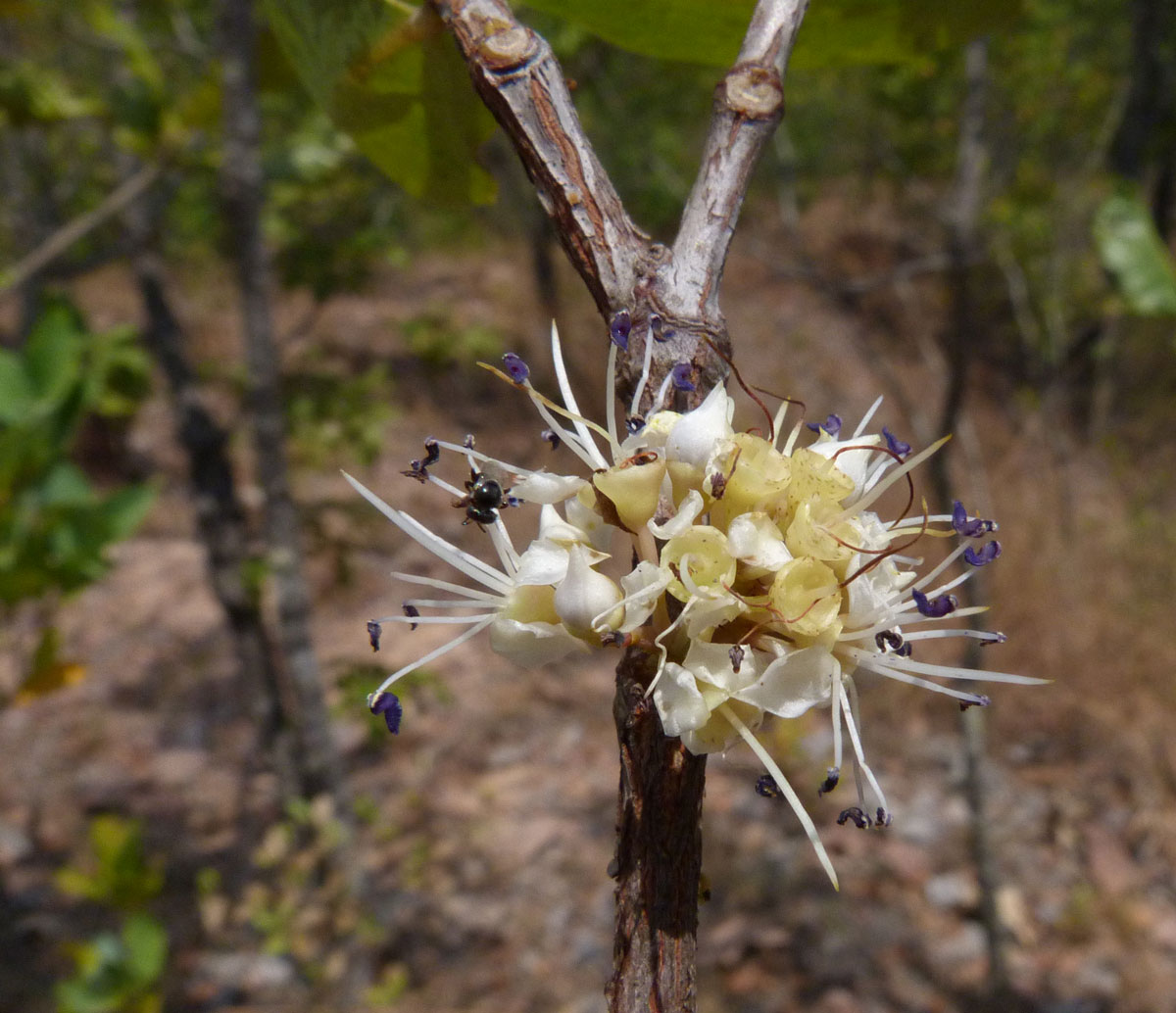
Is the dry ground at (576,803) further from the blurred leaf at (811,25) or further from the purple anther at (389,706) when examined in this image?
the purple anther at (389,706)

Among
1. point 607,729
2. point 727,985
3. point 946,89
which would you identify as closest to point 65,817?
point 607,729

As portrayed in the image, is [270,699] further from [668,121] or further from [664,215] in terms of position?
[668,121]

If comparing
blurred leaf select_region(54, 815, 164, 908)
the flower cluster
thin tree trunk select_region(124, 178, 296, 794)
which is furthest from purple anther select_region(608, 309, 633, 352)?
blurred leaf select_region(54, 815, 164, 908)

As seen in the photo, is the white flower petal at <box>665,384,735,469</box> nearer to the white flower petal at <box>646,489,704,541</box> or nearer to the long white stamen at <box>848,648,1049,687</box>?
the white flower petal at <box>646,489,704,541</box>

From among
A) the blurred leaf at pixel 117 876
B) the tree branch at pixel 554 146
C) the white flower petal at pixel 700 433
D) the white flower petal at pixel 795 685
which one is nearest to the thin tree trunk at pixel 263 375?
the blurred leaf at pixel 117 876

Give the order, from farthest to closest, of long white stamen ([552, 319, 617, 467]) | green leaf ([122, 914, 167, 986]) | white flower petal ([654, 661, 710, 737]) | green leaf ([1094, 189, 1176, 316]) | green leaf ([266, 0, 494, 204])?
green leaf ([122, 914, 167, 986])
green leaf ([1094, 189, 1176, 316])
green leaf ([266, 0, 494, 204])
long white stamen ([552, 319, 617, 467])
white flower petal ([654, 661, 710, 737])

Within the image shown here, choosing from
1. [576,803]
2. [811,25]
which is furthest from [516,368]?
[576,803]

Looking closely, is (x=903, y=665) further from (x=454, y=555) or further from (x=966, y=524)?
(x=454, y=555)
